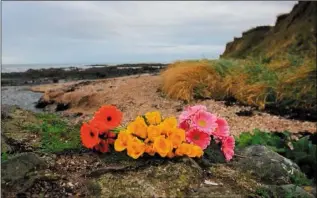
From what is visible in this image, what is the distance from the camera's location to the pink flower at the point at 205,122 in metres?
2.86

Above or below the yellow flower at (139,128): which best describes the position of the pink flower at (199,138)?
below

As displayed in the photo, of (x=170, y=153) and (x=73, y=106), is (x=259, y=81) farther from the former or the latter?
(x=170, y=153)

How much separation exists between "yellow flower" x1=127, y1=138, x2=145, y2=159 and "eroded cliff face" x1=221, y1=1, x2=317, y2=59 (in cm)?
1157

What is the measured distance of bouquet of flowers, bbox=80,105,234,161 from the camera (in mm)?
2652

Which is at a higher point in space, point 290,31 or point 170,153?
point 290,31

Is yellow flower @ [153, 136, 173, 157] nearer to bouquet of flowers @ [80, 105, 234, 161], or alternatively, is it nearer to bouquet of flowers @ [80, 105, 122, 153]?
bouquet of flowers @ [80, 105, 234, 161]

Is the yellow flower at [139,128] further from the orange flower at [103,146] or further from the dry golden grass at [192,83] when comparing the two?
the dry golden grass at [192,83]

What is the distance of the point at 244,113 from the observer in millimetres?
7980

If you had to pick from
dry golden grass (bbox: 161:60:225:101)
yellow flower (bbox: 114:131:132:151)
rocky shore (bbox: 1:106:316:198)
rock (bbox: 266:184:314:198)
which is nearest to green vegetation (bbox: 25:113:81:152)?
rocky shore (bbox: 1:106:316:198)

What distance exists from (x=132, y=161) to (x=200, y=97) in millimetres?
4718

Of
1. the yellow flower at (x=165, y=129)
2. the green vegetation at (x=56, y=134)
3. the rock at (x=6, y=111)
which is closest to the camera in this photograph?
the yellow flower at (x=165, y=129)

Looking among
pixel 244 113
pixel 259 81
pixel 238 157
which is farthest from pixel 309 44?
pixel 238 157

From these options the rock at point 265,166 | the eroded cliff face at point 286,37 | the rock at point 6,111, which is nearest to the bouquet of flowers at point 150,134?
the rock at point 265,166

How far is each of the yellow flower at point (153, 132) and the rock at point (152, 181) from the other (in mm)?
141
